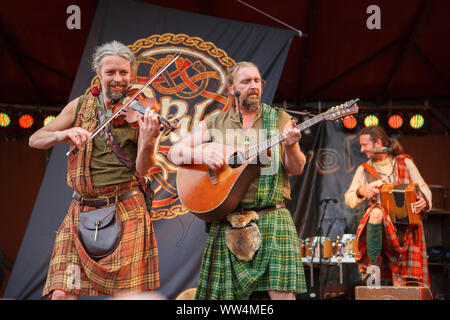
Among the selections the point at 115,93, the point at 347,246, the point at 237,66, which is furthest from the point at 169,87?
the point at 347,246

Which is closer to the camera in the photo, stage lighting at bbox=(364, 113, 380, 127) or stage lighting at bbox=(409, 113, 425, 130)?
stage lighting at bbox=(364, 113, 380, 127)

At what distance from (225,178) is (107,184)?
2.42ft

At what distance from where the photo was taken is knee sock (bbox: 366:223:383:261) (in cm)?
520

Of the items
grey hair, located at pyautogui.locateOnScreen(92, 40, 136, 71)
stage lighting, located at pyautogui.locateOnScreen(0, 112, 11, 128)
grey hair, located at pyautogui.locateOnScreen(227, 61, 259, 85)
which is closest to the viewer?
grey hair, located at pyautogui.locateOnScreen(92, 40, 136, 71)

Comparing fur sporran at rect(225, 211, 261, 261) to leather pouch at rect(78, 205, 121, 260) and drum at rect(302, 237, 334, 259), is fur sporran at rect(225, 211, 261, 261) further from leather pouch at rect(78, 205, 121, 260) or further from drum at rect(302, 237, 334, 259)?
drum at rect(302, 237, 334, 259)

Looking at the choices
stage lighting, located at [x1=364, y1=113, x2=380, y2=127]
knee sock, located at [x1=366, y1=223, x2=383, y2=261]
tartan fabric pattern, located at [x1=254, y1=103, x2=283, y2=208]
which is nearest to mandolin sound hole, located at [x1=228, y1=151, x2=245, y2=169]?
tartan fabric pattern, located at [x1=254, y1=103, x2=283, y2=208]

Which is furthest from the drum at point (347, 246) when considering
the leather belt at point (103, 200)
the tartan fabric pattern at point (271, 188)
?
the leather belt at point (103, 200)

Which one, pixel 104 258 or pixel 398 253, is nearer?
pixel 104 258

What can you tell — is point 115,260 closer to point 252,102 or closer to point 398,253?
point 252,102

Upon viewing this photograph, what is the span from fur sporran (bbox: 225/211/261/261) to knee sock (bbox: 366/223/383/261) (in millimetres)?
2345

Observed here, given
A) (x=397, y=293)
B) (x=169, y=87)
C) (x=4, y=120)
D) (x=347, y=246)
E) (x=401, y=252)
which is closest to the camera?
(x=397, y=293)

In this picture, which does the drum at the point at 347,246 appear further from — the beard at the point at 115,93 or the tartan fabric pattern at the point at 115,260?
the beard at the point at 115,93

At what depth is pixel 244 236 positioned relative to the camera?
3.21 meters
